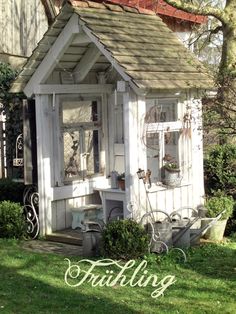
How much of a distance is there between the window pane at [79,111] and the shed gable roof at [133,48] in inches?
33.5

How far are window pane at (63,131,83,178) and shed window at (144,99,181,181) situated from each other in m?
1.24

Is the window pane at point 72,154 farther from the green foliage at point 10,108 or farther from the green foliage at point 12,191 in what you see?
the green foliage at point 10,108

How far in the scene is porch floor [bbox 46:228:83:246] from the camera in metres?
9.55

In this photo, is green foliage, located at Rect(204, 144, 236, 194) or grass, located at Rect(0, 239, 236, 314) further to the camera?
green foliage, located at Rect(204, 144, 236, 194)

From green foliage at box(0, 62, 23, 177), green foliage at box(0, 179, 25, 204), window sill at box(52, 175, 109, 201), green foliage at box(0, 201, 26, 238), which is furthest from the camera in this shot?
green foliage at box(0, 62, 23, 177)

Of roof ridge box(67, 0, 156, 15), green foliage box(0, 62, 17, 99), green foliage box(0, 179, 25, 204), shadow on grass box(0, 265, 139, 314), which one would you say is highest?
roof ridge box(67, 0, 156, 15)

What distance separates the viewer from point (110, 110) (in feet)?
35.5

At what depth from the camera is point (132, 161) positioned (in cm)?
892

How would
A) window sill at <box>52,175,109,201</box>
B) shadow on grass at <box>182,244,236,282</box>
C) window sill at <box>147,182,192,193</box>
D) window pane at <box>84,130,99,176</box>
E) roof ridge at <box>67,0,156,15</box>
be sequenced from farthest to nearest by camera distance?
window pane at <box>84,130,99,176</box> < window sill at <box>52,175,109,201</box> < window sill at <box>147,182,192,193</box> < roof ridge at <box>67,0,156,15</box> < shadow on grass at <box>182,244,236,282</box>

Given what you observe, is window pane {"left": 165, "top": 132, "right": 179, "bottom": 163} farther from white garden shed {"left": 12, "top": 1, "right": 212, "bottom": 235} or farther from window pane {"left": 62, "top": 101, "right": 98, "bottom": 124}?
window pane {"left": 62, "top": 101, "right": 98, "bottom": 124}

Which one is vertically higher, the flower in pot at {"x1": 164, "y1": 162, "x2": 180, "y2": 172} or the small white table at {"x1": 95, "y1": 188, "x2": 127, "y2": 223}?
the flower in pot at {"x1": 164, "y1": 162, "x2": 180, "y2": 172}

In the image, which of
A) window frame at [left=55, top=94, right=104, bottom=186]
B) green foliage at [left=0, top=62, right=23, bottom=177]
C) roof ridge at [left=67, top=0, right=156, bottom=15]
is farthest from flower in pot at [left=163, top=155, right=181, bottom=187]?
green foliage at [left=0, top=62, right=23, bottom=177]

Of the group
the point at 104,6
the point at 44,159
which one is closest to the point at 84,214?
the point at 44,159

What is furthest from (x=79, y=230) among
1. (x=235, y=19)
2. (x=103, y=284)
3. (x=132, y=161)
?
(x=235, y=19)
